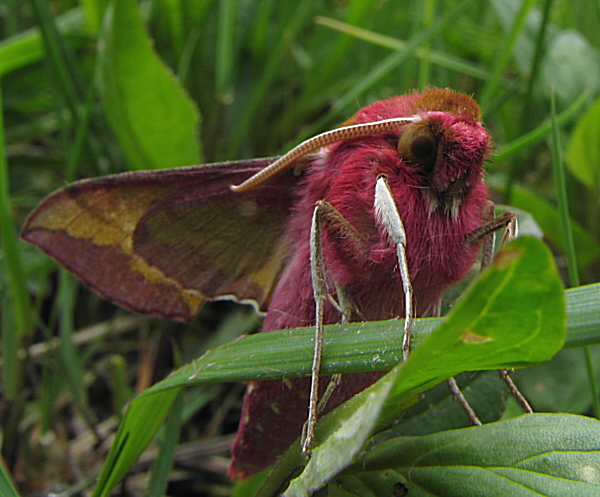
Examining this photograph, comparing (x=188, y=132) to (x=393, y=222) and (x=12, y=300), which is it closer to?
(x=12, y=300)

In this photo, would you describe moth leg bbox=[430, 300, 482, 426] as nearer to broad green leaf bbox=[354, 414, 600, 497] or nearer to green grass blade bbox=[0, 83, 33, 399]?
broad green leaf bbox=[354, 414, 600, 497]

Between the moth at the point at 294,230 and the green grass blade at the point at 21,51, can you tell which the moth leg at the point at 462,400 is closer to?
the moth at the point at 294,230

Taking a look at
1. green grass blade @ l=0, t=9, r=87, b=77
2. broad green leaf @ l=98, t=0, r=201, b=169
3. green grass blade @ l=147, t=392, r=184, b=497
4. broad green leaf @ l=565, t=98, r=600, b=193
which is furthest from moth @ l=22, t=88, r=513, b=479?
broad green leaf @ l=565, t=98, r=600, b=193

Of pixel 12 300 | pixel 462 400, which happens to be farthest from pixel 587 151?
pixel 12 300

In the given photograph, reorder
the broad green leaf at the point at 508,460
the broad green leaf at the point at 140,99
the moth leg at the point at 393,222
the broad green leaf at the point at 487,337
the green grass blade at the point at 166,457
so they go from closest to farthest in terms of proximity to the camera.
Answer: the broad green leaf at the point at 487,337
the broad green leaf at the point at 508,460
the moth leg at the point at 393,222
the green grass blade at the point at 166,457
the broad green leaf at the point at 140,99

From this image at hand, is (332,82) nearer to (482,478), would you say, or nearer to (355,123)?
(355,123)

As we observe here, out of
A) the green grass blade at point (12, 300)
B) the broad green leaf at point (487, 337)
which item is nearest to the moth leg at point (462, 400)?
the broad green leaf at point (487, 337)
